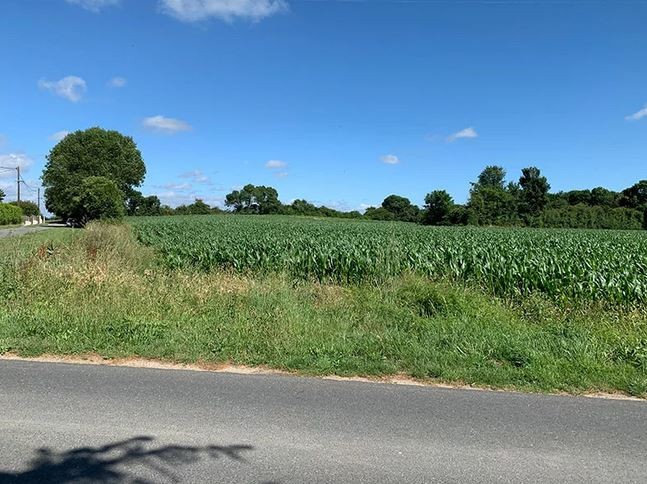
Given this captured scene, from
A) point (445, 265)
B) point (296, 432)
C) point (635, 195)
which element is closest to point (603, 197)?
point (635, 195)

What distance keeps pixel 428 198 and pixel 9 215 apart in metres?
72.9

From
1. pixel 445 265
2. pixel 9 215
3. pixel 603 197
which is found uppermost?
pixel 603 197

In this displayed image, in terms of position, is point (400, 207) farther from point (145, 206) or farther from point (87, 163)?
point (87, 163)

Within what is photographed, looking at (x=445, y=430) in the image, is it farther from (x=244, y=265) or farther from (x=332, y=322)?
(x=244, y=265)

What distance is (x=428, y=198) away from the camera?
9569 cm

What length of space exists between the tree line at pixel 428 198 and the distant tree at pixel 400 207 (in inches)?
1003

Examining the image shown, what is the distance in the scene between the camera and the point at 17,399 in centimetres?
405

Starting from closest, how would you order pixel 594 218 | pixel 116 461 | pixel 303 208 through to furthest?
1. pixel 116 461
2. pixel 594 218
3. pixel 303 208

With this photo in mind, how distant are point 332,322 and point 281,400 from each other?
279 centimetres

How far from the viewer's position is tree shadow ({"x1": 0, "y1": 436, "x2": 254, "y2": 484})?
2.81 meters

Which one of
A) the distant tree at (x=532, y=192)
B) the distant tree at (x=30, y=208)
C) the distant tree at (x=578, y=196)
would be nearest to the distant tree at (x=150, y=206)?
the distant tree at (x=30, y=208)

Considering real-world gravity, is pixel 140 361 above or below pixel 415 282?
below

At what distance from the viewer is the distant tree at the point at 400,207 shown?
407 ft

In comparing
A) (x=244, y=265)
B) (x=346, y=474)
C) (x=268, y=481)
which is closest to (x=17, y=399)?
(x=268, y=481)
